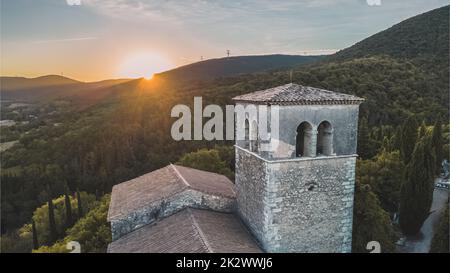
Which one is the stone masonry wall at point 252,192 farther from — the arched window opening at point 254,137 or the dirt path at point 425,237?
the dirt path at point 425,237

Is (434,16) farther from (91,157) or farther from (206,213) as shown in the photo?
(206,213)

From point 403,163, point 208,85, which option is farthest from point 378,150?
point 208,85

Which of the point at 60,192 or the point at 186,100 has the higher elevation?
the point at 186,100

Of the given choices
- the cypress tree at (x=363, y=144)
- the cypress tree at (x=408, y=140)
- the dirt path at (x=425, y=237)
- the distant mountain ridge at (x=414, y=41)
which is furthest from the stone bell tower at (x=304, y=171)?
the distant mountain ridge at (x=414, y=41)

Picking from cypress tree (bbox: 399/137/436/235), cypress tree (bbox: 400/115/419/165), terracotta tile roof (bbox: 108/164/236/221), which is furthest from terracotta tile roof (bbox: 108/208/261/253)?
cypress tree (bbox: 400/115/419/165)

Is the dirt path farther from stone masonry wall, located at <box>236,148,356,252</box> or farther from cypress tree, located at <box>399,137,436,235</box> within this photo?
stone masonry wall, located at <box>236,148,356,252</box>

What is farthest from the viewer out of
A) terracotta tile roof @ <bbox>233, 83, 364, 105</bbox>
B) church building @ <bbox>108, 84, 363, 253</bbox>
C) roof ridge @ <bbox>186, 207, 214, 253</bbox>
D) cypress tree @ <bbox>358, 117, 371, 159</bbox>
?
cypress tree @ <bbox>358, 117, 371, 159</bbox>
